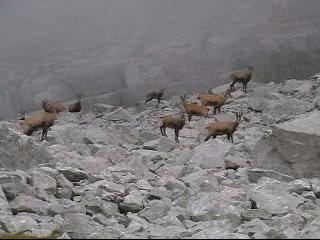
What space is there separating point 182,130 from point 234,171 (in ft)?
29.4

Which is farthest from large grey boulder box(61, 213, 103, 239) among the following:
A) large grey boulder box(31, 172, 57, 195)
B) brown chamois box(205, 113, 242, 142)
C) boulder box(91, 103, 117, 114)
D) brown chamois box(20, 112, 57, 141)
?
boulder box(91, 103, 117, 114)

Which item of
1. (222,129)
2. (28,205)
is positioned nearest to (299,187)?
(28,205)

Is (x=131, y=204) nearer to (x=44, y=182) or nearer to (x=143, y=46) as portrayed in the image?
(x=44, y=182)

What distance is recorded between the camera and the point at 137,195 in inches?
562

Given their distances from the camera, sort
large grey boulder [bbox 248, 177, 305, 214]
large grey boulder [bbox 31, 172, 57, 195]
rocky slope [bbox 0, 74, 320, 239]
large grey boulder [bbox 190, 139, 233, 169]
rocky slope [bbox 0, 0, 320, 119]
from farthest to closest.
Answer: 1. rocky slope [bbox 0, 0, 320, 119]
2. large grey boulder [bbox 190, 139, 233, 169]
3. large grey boulder [bbox 31, 172, 57, 195]
4. large grey boulder [bbox 248, 177, 305, 214]
5. rocky slope [bbox 0, 74, 320, 239]

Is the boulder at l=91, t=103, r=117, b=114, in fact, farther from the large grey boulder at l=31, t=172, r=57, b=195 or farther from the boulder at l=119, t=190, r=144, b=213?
the boulder at l=119, t=190, r=144, b=213

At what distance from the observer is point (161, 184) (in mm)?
16094

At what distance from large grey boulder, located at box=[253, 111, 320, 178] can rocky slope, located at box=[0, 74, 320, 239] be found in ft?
0.11

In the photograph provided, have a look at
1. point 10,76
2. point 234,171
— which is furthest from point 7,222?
point 10,76

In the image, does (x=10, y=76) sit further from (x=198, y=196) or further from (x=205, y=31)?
(x=198, y=196)

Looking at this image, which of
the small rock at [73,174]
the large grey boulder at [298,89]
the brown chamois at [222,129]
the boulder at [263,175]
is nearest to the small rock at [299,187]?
the boulder at [263,175]

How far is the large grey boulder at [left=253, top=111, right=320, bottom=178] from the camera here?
1752 centimetres

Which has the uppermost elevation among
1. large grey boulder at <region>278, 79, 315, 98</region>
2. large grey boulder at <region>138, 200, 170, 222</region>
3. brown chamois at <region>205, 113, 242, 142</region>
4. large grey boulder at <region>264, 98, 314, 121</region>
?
large grey boulder at <region>138, 200, 170, 222</region>

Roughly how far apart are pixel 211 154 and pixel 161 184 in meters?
4.16
